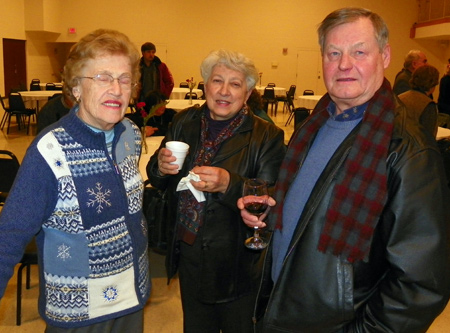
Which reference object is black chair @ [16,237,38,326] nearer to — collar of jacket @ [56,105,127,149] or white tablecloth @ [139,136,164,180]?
white tablecloth @ [139,136,164,180]

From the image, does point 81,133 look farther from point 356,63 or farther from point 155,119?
point 155,119

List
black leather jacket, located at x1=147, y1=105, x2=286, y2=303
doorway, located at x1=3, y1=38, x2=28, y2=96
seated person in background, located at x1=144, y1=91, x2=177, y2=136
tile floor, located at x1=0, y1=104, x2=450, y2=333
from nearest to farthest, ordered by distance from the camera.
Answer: black leather jacket, located at x1=147, y1=105, x2=286, y2=303, tile floor, located at x1=0, y1=104, x2=450, y2=333, seated person in background, located at x1=144, y1=91, x2=177, y2=136, doorway, located at x1=3, y1=38, x2=28, y2=96

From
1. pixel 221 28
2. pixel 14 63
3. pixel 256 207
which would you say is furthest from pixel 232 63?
pixel 221 28

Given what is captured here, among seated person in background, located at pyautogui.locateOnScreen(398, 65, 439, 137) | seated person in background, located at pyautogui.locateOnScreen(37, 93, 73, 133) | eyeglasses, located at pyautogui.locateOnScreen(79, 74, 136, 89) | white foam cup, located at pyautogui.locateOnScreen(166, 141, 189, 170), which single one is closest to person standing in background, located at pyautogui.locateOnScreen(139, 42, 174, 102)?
seated person in background, located at pyautogui.locateOnScreen(37, 93, 73, 133)

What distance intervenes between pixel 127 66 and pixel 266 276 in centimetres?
99

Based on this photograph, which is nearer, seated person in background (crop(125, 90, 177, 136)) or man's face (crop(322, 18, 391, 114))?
man's face (crop(322, 18, 391, 114))

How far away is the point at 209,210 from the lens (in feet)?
6.61

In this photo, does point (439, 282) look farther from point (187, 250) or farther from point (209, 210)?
point (187, 250)

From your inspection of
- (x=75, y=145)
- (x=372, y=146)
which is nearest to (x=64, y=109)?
(x=75, y=145)

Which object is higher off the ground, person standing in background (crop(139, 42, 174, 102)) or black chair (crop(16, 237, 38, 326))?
person standing in background (crop(139, 42, 174, 102))

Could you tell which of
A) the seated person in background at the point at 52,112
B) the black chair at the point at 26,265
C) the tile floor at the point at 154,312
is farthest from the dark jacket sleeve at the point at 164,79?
the black chair at the point at 26,265

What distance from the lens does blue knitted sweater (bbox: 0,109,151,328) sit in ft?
4.76

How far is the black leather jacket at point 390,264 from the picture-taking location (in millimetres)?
1239

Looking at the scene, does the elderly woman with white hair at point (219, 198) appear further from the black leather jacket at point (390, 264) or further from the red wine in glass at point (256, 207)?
the black leather jacket at point (390, 264)
